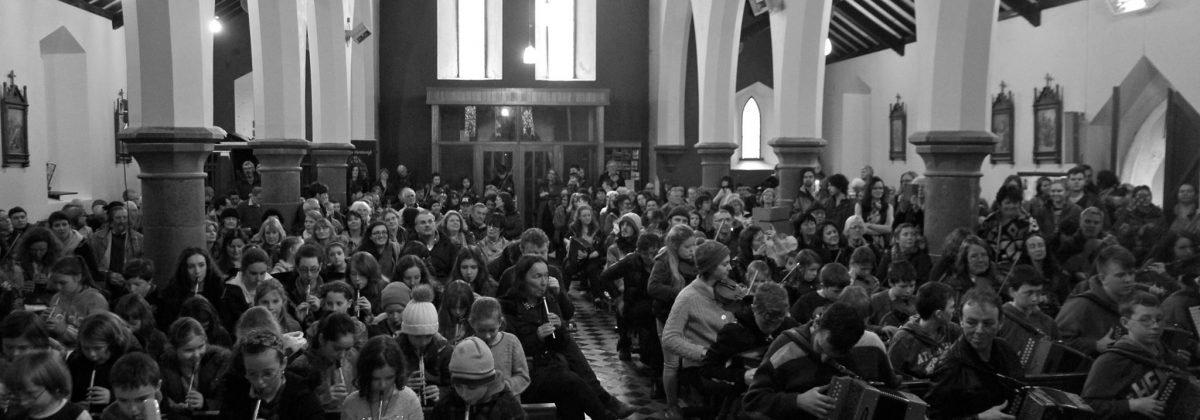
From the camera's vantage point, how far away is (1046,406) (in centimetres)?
470

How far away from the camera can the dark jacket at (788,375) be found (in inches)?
187

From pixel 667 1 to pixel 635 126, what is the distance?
515 centimetres

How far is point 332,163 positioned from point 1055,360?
45.0ft

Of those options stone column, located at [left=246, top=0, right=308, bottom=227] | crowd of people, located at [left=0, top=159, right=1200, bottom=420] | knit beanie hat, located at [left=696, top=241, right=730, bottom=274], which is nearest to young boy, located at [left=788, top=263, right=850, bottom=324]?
crowd of people, located at [left=0, top=159, right=1200, bottom=420]

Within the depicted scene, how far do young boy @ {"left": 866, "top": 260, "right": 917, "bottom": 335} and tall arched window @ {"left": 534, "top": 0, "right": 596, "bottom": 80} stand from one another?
1963cm

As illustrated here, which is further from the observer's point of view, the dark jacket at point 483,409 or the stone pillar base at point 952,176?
the stone pillar base at point 952,176

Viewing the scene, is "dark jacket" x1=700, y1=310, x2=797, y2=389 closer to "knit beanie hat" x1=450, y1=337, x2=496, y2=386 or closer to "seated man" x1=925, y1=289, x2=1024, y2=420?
"seated man" x1=925, y1=289, x2=1024, y2=420

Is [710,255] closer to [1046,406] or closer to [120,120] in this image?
Result: [1046,406]

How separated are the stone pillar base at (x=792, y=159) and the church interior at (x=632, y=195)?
40mm

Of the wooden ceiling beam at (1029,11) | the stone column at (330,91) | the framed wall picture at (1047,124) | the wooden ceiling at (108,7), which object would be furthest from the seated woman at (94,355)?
the wooden ceiling beam at (1029,11)

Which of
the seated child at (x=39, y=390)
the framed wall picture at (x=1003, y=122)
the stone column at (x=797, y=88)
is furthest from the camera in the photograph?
the framed wall picture at (x=1003, y=122)

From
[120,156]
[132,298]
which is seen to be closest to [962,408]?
[132,298]

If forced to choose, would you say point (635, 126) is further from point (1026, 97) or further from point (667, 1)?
point (1026, 97)

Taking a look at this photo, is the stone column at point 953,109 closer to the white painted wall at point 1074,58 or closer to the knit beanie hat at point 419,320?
the white painted wall at point 1074,58
